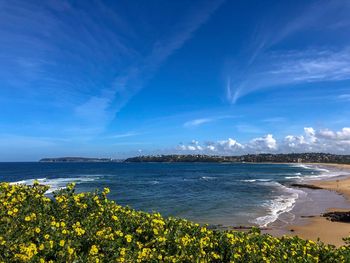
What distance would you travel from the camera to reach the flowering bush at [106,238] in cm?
532

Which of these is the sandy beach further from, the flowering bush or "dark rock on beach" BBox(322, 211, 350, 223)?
the flowering bush

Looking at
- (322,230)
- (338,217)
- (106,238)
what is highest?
(106,238)

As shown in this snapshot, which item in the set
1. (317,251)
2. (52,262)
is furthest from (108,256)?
(317,251)

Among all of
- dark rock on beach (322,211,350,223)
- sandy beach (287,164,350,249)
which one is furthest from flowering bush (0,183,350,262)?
dark rock on beach (322,211,350,223)

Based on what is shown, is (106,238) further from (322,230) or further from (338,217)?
(338,217)

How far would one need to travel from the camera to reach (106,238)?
5801 mm

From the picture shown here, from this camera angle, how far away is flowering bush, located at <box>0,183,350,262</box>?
17.5ft

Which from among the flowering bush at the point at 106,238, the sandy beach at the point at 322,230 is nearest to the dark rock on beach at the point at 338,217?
the sandy beach at the point at 322,230

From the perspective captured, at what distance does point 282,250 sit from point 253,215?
23.8 meters

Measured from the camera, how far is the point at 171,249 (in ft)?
20.0

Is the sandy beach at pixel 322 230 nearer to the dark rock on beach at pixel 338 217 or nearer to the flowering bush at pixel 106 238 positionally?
the dark rock on beach at pixel 338 217

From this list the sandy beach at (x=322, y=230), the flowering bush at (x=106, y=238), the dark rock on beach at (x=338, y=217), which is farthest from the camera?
the dark rock on beach at (x=338, y=217)

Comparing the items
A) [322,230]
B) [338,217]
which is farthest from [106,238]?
[338,217]

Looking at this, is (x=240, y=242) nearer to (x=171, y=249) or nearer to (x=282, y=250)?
(x=282, y=250)
